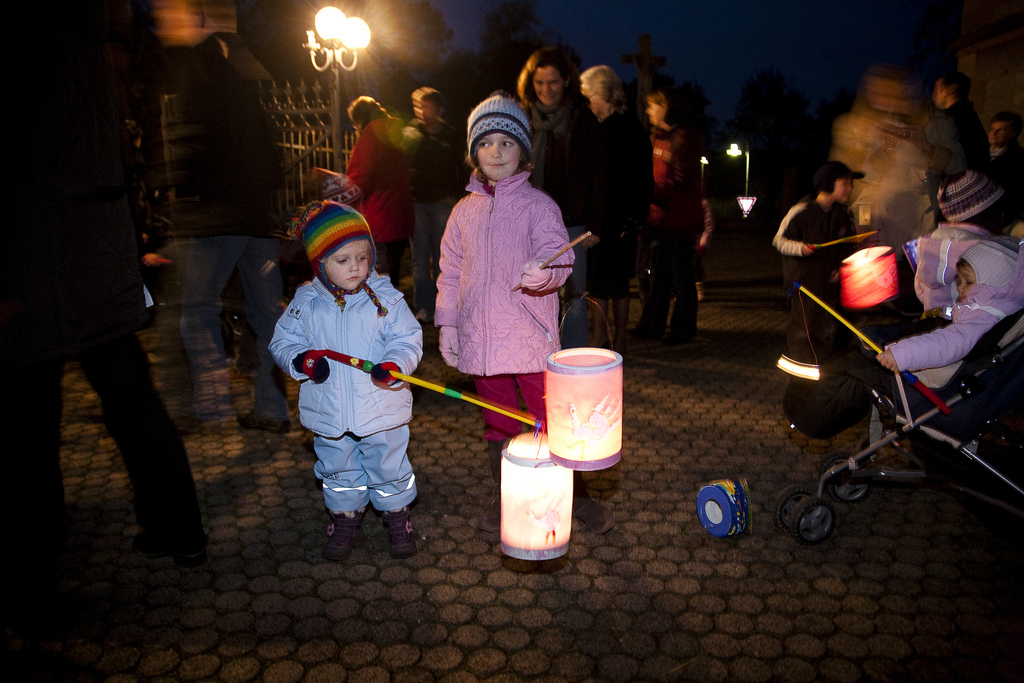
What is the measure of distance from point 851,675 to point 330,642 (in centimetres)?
183

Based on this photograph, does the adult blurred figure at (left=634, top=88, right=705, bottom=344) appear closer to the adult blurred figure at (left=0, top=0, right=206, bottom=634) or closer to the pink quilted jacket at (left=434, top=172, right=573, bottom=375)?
the pink quilted jacket at (left=434, top=172, right=573, bottom=375)

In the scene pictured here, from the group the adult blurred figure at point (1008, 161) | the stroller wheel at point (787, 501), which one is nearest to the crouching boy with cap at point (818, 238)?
the adult blurred figure at point (1008, 161)

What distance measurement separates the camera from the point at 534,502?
2682mm

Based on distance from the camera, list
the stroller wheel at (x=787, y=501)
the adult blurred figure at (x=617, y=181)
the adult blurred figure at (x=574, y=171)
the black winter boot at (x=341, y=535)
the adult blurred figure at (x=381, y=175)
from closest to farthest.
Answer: the black winter boot at (x=341, y=535) < the stroller wheel at (x=787, y=501) < the adult blurred figure at (x=574, y=171) < the adult blurred figure at (x=617, y=181) < the adult blurred figure at (x=381, y=175)

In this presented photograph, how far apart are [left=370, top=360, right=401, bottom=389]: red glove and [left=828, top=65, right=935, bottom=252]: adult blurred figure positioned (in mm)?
4207

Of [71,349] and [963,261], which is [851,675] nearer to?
[963,261]

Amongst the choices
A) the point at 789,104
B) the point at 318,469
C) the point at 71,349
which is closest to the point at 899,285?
the point at 318,469

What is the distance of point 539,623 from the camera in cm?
269

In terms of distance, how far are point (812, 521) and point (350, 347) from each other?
2212 millimetres

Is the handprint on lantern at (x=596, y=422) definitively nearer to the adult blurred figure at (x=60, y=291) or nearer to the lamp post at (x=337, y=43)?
the adult blurred figure at (x=60, y=291)

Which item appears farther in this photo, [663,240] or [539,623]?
[663,240]

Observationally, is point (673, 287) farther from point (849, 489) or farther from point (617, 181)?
point (849, 489)

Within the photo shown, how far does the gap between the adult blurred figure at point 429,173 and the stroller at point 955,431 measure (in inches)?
180

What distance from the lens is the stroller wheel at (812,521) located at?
125 inches
